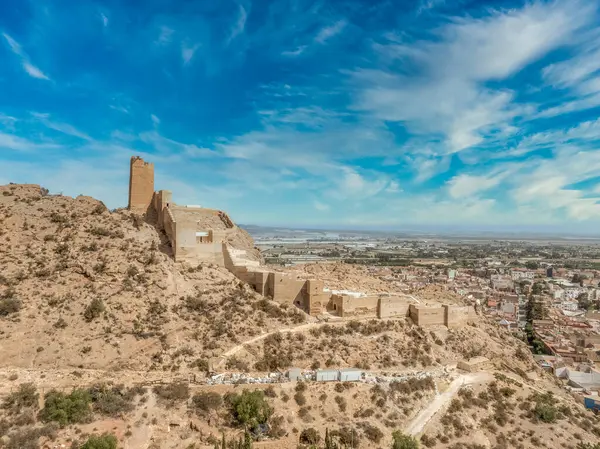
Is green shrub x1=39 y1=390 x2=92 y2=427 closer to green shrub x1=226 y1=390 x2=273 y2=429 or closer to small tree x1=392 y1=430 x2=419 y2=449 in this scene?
green shrub x1=226 y1=390 x2=273 y2=429

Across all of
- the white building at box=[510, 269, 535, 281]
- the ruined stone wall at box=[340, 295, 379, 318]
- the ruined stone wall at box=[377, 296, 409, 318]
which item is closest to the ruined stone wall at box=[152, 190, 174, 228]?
the ruined stone wall at box=[340, 295, 379, 318]

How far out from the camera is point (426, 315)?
74.6 ft

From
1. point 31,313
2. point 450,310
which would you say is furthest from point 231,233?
point 450,310

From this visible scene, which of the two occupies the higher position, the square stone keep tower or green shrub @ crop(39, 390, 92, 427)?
the square stone keep tower

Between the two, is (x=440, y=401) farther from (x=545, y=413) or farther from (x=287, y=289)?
(x=287, y=289)

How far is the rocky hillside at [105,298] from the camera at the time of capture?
613 inches

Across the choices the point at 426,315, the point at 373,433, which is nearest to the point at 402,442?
the point at 373,433

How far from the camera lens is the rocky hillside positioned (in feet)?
51.1

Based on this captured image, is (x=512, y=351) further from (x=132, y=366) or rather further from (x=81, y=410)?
(x=81, y=410)

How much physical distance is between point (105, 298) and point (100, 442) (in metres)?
7.34

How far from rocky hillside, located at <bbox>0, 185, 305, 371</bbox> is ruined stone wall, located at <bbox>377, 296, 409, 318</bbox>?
468cm

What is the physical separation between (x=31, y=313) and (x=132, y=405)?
632 cm

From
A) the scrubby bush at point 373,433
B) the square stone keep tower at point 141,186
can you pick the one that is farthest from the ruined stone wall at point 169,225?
the scrubby bush at point 373,433

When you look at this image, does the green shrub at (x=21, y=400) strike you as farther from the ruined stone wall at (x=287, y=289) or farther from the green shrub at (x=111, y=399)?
the ruined stone wall at (x=287, y=289)
